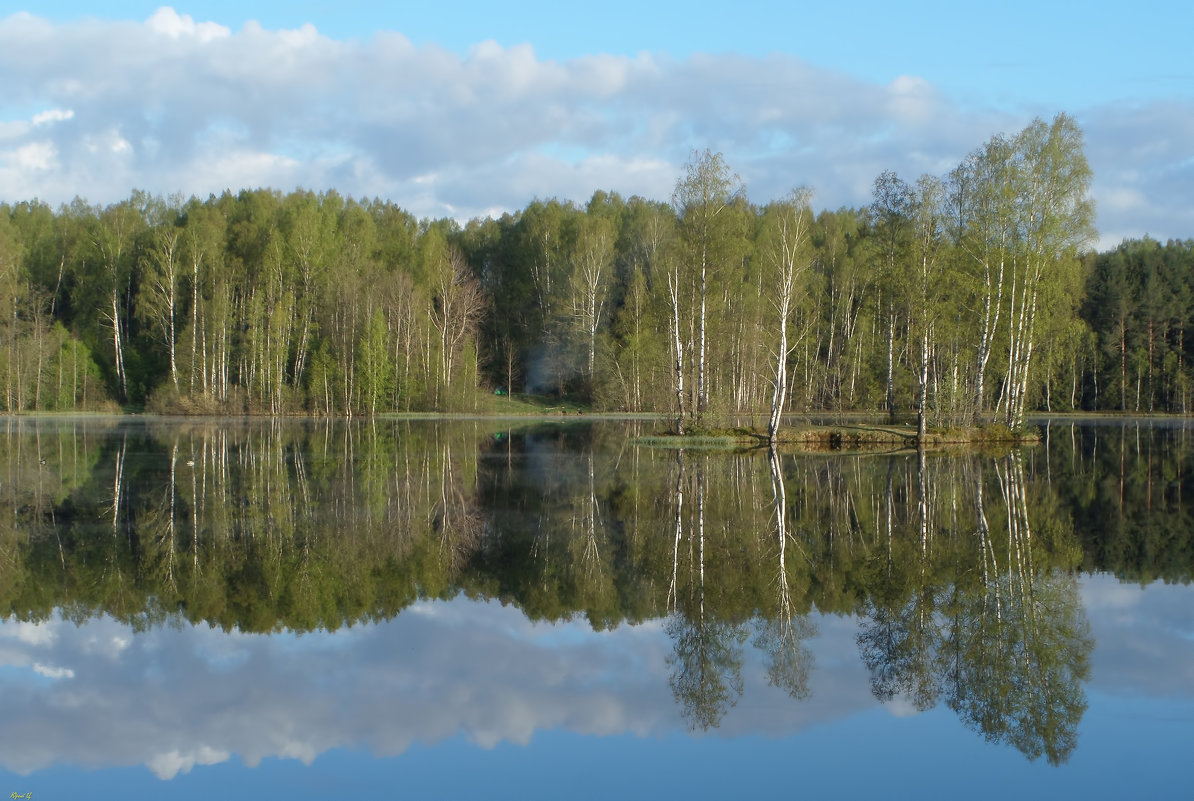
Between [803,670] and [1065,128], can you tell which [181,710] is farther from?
[1065,128]

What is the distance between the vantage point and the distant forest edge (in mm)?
36906

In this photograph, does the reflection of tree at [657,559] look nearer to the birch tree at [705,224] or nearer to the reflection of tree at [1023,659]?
the reflection of tree at [1023,659]

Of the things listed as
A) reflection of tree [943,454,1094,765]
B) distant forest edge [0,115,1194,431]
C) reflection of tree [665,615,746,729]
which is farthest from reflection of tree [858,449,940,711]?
distant forest edge [0,115,1194,431]

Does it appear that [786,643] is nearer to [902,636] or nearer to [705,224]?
[902,636]

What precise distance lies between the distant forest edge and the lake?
63.0 ft

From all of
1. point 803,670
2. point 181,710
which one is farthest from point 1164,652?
point 181,710

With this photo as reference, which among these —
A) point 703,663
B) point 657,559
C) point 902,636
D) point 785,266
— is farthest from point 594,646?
point 785,266

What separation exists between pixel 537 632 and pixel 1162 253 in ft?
266

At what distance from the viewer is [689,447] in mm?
34281

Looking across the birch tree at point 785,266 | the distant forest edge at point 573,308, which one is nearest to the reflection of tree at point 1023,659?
the birch tree at point 785,266

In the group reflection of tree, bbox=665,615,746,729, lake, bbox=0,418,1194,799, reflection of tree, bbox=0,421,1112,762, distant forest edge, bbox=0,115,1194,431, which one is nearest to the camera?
lake, bbox=0,418,1194,799

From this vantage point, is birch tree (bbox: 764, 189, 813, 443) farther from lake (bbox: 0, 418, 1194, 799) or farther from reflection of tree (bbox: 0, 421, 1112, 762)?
lake (bbox: 0, 418, 1194, 799)

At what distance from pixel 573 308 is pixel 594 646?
5732 cm

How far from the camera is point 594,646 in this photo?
33.0 feet
